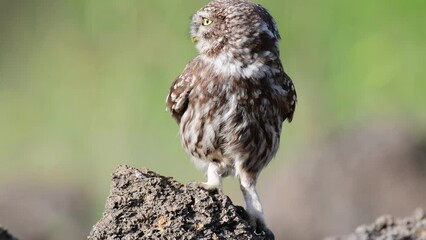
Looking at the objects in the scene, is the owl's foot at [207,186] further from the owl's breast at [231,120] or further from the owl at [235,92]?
the owl's breast at [231,120]

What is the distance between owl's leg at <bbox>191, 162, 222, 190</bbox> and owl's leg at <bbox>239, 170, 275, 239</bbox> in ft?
0.41

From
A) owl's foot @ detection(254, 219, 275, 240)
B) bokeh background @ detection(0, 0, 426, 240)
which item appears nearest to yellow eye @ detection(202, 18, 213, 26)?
owl's foot @ detection(254, 219, 275, 240)

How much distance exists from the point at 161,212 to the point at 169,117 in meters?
6.14

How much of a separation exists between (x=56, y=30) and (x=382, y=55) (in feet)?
10.7

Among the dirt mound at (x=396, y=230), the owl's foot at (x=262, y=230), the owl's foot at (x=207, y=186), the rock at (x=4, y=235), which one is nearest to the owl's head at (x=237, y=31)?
the owl's foot at (x=207, y=186)

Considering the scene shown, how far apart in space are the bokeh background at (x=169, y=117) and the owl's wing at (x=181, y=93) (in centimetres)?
324

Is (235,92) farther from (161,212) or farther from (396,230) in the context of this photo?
(161,212)

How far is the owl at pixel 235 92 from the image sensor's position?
8062 millimetres

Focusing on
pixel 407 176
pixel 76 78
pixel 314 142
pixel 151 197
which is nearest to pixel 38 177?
pixel 76 78

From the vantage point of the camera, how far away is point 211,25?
27.0 feet

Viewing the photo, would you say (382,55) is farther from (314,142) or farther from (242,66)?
(242,66)

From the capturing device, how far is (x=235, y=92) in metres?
8.03

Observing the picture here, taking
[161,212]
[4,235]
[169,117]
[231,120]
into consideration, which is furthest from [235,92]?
[169,117]

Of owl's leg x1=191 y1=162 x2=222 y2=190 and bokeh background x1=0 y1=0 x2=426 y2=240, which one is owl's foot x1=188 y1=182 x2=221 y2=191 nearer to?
owl's leg x1=191 y1=162 x2=222 y2=190
